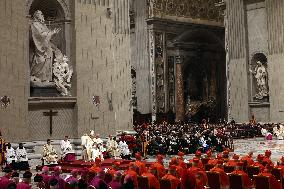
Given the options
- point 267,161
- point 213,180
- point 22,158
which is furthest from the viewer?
point 22,158

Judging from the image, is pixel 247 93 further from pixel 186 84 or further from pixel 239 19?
pixel 186 84

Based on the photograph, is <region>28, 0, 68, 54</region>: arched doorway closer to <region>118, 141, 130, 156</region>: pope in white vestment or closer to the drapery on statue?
the drapery on statue

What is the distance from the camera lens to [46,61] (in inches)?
627

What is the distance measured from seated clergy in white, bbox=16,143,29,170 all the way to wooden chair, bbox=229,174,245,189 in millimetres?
6943

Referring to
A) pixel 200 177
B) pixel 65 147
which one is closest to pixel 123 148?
pixel 65 147

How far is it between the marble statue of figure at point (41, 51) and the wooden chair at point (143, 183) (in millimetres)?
8201

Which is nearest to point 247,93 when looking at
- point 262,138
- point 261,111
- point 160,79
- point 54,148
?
point 261,111

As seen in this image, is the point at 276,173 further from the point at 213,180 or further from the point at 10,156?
the point at 10,156

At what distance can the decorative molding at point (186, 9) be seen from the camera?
31425 mm

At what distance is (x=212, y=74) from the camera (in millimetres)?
36312

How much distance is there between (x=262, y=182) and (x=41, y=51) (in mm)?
9698

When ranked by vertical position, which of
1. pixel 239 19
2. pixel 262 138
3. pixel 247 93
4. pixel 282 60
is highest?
pixel 239 19

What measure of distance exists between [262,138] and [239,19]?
23.5 feet

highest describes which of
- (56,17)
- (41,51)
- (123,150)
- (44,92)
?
(56,17)
